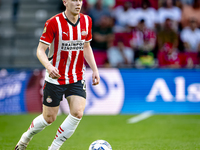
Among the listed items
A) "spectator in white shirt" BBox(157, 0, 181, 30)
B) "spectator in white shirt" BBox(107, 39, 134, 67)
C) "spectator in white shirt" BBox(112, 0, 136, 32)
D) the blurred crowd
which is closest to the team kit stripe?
the blurred crowd

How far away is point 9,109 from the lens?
8492mm

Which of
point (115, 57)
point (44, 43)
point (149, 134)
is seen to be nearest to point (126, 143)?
point (149, 134)

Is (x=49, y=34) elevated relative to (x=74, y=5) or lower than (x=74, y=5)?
lower

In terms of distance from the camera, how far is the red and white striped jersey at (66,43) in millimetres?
3993

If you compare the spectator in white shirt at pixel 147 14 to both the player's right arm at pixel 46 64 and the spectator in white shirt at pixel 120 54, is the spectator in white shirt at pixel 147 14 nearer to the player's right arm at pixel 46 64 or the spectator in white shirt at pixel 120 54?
the spectator in white shirt at pixel 120 54

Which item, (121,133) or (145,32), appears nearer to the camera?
(121,133)

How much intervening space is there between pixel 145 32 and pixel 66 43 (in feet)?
21.1

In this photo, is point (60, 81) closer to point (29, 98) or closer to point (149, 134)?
point (149, 134)

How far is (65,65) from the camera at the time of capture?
4152 mm

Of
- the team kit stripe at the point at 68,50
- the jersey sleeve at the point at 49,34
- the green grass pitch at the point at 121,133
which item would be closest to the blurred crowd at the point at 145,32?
the green grass pitch at the point at 121,133

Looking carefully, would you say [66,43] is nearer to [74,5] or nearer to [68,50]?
[68,50]

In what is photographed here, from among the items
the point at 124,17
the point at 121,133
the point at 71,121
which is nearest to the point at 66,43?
the point at 71,121

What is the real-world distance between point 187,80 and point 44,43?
18.6ft

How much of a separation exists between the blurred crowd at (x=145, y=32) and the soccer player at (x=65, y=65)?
497cm
